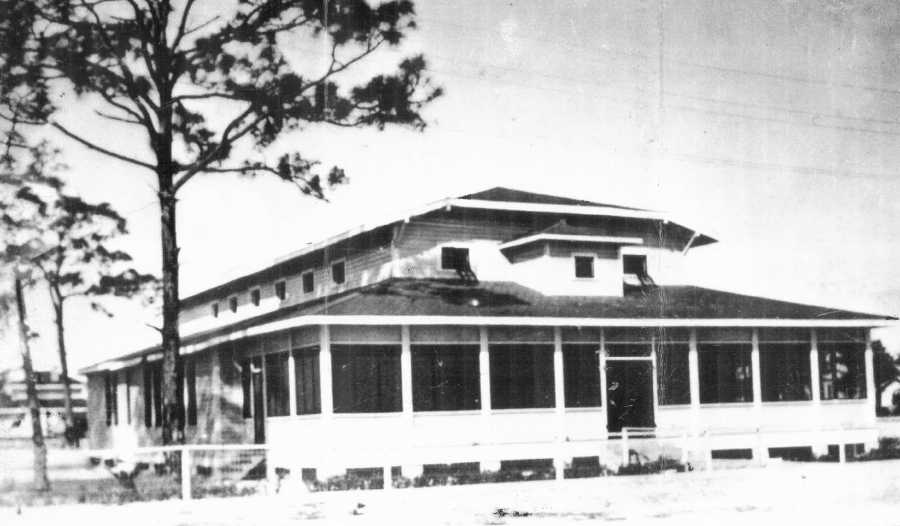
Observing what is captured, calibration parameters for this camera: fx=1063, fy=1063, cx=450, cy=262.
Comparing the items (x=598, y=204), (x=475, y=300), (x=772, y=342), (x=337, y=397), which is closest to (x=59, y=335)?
(x=337, y=397)

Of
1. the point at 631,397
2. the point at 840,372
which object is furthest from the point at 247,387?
the point at 840,372

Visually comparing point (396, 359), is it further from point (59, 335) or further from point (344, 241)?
point (59, 335)

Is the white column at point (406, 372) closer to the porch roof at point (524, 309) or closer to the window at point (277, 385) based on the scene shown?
the porch roof at point (524, 309)

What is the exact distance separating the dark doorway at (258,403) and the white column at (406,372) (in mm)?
4764

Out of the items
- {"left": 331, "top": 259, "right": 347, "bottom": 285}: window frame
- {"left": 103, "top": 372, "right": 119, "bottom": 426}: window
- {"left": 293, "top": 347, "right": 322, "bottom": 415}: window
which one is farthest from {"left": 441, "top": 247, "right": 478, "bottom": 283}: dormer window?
{"left": 103, "top": 372, "right": 119, "bottom": 426}: window

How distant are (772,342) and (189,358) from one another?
15.2m

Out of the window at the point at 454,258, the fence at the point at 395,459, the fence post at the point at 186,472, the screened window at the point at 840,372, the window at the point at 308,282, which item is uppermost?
the window at the point at 454,258

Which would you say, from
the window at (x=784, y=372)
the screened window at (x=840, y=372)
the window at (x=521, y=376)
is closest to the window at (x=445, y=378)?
the window at (x=521, y=376)

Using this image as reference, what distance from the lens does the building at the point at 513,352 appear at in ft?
72.6

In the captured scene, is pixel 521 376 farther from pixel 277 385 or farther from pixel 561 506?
pixel 561 506

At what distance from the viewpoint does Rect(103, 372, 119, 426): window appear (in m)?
33.9

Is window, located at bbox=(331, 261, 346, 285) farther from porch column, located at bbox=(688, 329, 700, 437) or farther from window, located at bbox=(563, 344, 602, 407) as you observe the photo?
porch column, located at bbox=(688, 329, 700, 437)

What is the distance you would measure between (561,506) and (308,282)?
14197 mm

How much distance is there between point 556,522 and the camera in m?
14.0
